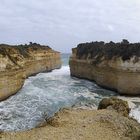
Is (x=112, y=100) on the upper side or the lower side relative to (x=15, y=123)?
upper

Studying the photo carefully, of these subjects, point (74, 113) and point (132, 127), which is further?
point (74, 113)

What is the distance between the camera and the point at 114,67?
30422mm

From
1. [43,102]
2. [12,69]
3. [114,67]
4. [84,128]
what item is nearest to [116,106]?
[84,128]

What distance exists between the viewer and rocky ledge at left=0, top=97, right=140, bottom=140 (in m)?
12.1

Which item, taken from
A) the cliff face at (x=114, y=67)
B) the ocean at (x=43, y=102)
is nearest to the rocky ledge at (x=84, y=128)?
the ocean at (x=43, y=102)

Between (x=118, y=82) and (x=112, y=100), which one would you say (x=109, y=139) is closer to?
(x=112, y=100)

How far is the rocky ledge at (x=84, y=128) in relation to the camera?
1209 cm

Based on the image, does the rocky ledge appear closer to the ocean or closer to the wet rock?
the wet rock

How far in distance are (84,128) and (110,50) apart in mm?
21408

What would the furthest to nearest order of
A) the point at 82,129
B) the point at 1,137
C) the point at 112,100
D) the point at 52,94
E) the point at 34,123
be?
the point at 52,94, the point at 34,123, the point at 112,100, the point at 82,129, the point at 1,137

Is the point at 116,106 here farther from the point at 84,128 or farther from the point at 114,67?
the point at 114,67

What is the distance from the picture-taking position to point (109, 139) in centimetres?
1208

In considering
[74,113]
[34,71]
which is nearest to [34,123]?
[74,113]

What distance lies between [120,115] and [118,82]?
14.6 metres
